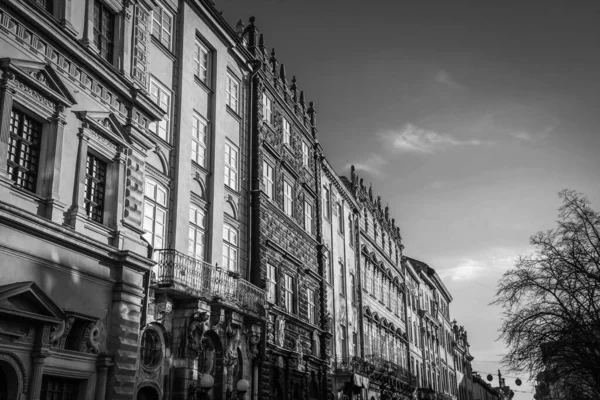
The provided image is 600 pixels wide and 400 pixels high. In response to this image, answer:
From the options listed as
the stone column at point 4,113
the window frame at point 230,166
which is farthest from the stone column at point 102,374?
the window frame at point 230,166

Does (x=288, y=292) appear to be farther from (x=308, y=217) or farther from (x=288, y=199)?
(x=308, y=217)

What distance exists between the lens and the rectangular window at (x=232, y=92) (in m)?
28.8

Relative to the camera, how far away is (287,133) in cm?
3538

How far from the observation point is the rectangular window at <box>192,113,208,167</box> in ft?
82.2

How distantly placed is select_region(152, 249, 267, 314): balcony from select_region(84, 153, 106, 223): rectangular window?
135 inches

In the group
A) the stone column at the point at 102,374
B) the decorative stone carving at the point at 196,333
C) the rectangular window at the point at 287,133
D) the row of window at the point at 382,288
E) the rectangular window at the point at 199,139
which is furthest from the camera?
the row of window at the point at 382,288

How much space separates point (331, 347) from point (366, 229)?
14.5 metres

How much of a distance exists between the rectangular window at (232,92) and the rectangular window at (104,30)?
9.54 meters

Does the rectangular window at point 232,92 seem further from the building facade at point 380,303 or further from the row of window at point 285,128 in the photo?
the building facade at point 380,303

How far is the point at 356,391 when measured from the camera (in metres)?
38.7

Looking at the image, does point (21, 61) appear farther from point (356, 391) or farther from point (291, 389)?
point (356, 391)

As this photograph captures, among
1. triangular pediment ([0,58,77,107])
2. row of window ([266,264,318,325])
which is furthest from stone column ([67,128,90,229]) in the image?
row of window ([266,264,318,325])

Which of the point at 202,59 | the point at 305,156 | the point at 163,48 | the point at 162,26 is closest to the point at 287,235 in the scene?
the point at 305,156

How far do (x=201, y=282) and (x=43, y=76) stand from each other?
351 inches
